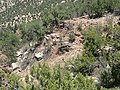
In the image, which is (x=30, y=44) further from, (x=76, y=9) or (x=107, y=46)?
(x=107, y=46)

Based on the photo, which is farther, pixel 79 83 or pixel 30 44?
pixel 30 44

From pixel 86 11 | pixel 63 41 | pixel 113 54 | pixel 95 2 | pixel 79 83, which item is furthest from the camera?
pixel 86 11

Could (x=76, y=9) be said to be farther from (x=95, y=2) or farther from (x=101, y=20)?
(x=101, y=20)

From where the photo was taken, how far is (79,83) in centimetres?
7212

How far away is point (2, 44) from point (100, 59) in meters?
80.0

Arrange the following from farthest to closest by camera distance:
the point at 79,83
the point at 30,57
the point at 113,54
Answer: the point at 30,57 < the point at 113,54 < the point at 79,83

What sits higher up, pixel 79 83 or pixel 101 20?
pixel 79 83

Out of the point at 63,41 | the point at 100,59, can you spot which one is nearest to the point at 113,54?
the point at 100,59

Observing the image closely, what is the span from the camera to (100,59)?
3462 inches

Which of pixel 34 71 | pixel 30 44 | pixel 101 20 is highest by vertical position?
pixel 34 71

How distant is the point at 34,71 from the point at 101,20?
59366mm

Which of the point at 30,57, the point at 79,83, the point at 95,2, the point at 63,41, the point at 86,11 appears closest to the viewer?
the point at 79,83

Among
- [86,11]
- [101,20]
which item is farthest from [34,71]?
[86,11]

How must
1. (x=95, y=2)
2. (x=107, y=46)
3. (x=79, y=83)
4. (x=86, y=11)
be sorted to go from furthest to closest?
1. (x=86, y=11)
2. (x=95, y=2)
3. (x=107, y=46)
4. (x=79, y=83)
